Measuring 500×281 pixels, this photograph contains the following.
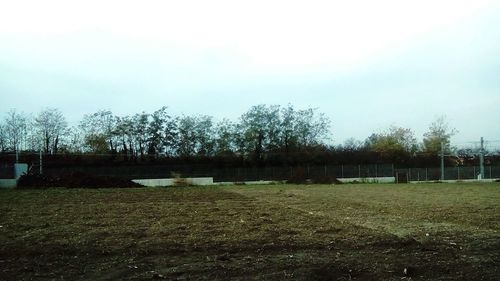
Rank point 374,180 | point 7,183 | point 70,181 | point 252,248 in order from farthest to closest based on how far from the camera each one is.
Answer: point 374,180 < point 70,181 < point 7,183 < point 252,248

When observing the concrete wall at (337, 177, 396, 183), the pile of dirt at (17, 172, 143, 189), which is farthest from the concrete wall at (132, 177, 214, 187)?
the concrete wall at (337, 177, 396, 183)

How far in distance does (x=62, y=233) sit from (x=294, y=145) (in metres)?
55.3

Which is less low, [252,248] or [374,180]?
[252,248]

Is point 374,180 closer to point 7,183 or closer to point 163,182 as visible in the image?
point 163,182

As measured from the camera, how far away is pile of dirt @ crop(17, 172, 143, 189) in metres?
36.2

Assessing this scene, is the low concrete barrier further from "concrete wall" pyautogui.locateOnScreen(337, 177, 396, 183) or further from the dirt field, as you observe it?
"concrete wall" pyautogui.locateOnScreen(337, 177, 396, 183)

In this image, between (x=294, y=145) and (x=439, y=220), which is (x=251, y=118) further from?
(x=439, y=220)

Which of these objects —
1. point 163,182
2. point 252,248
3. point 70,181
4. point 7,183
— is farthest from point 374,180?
point 252,248

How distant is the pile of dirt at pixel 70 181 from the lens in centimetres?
3625

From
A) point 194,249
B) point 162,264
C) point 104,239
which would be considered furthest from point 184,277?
point 104,239

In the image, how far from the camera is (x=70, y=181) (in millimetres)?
37656

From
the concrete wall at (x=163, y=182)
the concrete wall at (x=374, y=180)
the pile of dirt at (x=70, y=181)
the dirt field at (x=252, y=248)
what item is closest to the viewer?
the dirt field at (x=252, y=248)

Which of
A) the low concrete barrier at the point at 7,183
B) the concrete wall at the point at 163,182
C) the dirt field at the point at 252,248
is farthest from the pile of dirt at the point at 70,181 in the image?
the dirt field at the point at 252,248

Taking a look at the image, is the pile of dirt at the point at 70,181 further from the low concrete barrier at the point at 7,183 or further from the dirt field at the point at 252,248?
the dirt field at the point at 252,248
